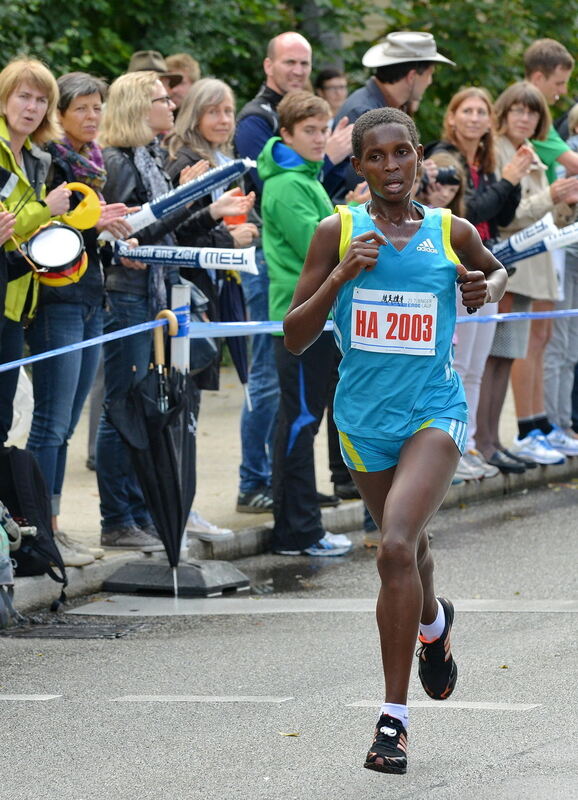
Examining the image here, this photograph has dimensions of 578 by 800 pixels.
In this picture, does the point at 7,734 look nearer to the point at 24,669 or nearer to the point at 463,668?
the point at 24,669

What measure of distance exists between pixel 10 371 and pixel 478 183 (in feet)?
12.3

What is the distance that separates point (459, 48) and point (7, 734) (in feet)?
43.7

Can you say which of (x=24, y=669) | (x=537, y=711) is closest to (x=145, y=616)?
(x=24, y=669)

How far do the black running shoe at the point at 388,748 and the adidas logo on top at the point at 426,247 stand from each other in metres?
1.49

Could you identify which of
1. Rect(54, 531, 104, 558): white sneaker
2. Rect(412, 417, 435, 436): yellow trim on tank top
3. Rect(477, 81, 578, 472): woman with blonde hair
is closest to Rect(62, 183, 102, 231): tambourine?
Rect(54, 531, 104, 558): white sneaker

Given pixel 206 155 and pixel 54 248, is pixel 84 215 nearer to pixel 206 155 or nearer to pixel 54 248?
pixel 54 248

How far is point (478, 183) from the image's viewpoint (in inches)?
412

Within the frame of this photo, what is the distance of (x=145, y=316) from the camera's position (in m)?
8.89

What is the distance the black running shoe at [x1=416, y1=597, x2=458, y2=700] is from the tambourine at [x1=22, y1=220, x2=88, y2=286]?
2920 mm

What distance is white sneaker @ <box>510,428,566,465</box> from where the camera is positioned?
→ 11.5 metres

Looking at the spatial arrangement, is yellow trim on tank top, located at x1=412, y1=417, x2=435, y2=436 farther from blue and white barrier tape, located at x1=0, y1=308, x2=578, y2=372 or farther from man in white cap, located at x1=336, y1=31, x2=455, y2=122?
man in white cap, located at x1=336, y1=31, x2=455, y2=122

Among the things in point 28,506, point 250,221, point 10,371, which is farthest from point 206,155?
Result: point 28,506

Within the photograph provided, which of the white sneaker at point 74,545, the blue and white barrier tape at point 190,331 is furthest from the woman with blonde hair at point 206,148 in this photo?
the white sneaker at point 74,545

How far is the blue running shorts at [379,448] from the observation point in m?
5.35
